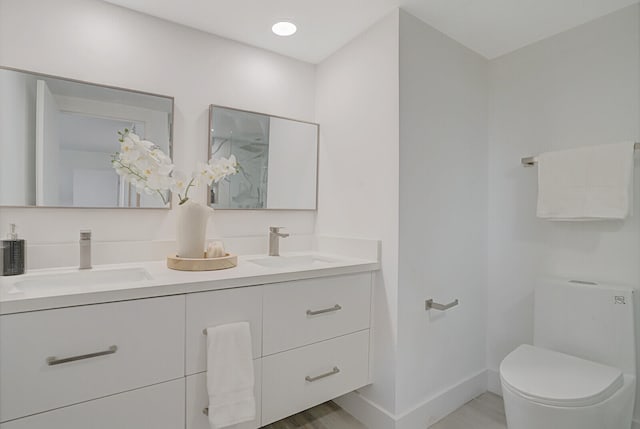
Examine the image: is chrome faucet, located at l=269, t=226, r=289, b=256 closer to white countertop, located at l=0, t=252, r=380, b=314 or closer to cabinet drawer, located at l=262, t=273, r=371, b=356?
white countertop, located at l=0, t=252, r=380, b=314

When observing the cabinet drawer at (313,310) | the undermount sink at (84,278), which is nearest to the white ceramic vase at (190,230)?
the undermount sink at (84,278)

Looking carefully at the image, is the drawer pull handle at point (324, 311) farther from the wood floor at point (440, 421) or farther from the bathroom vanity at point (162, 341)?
the wood floor at point (440, 421)

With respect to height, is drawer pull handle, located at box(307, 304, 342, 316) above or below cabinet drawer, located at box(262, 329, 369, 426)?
above

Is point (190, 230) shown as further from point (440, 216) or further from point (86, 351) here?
point (440, 216)

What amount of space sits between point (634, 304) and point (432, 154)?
1228 mm

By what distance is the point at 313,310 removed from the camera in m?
1.54

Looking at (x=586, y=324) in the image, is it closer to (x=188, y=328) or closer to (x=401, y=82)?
(x=401, y=82)

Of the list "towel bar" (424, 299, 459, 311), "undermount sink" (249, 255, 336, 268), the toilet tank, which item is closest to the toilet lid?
the toilet tank

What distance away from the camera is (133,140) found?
4.77ft

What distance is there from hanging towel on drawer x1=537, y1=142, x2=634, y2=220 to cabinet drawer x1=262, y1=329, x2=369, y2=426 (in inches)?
48.8

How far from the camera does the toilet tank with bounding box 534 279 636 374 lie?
5.08 feet

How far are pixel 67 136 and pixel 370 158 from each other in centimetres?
148

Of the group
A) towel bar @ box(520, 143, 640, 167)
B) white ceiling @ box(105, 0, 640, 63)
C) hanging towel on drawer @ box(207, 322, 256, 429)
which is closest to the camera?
hanging towel on drawer @ box(207, 322, 256, 429)

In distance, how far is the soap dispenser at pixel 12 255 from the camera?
4.15ft
